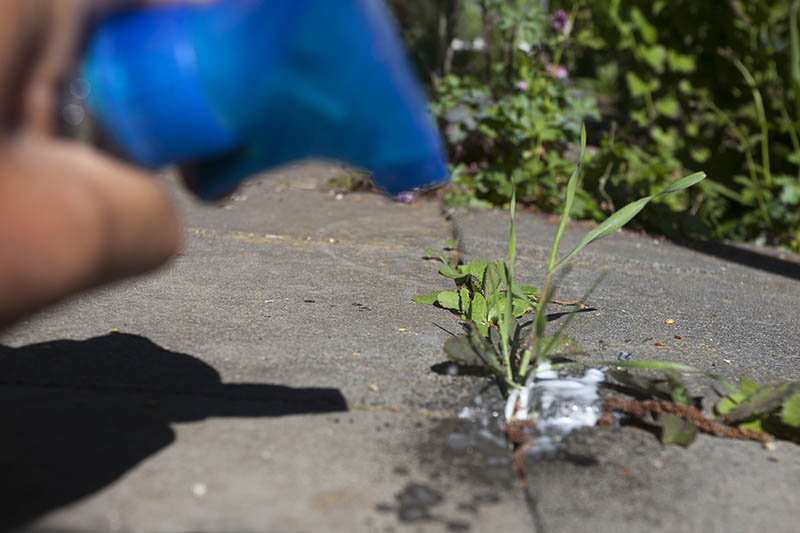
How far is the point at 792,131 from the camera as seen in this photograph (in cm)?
424

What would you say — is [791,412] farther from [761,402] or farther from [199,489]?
[199,489]

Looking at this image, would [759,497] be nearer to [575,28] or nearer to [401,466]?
[401,466]

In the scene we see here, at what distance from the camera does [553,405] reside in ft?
5.51

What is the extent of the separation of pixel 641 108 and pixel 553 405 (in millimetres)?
3910

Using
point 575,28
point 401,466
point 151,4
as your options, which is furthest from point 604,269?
point 575,28

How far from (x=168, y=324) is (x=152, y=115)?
1.00 m

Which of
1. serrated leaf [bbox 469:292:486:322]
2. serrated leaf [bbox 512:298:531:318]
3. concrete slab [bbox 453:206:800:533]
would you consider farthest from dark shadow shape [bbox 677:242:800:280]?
serrated leaf [bbox 469:292:486:322]

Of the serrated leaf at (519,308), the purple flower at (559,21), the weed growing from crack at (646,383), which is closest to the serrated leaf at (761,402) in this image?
the weed growing from crack at (646,383)

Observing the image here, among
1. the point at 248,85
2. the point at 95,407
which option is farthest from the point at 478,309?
the point at 248,85

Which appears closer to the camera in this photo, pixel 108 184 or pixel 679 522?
pixel 108 184

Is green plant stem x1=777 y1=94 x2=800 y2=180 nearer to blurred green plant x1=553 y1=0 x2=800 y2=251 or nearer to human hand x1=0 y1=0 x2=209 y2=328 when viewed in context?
blurred green plant x1=553 y1=0 x2=800 y2=251

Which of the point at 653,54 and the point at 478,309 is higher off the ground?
the point at 653,54

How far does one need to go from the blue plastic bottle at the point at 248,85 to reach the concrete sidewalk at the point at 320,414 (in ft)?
1.50

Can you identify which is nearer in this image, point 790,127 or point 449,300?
point 449,300
